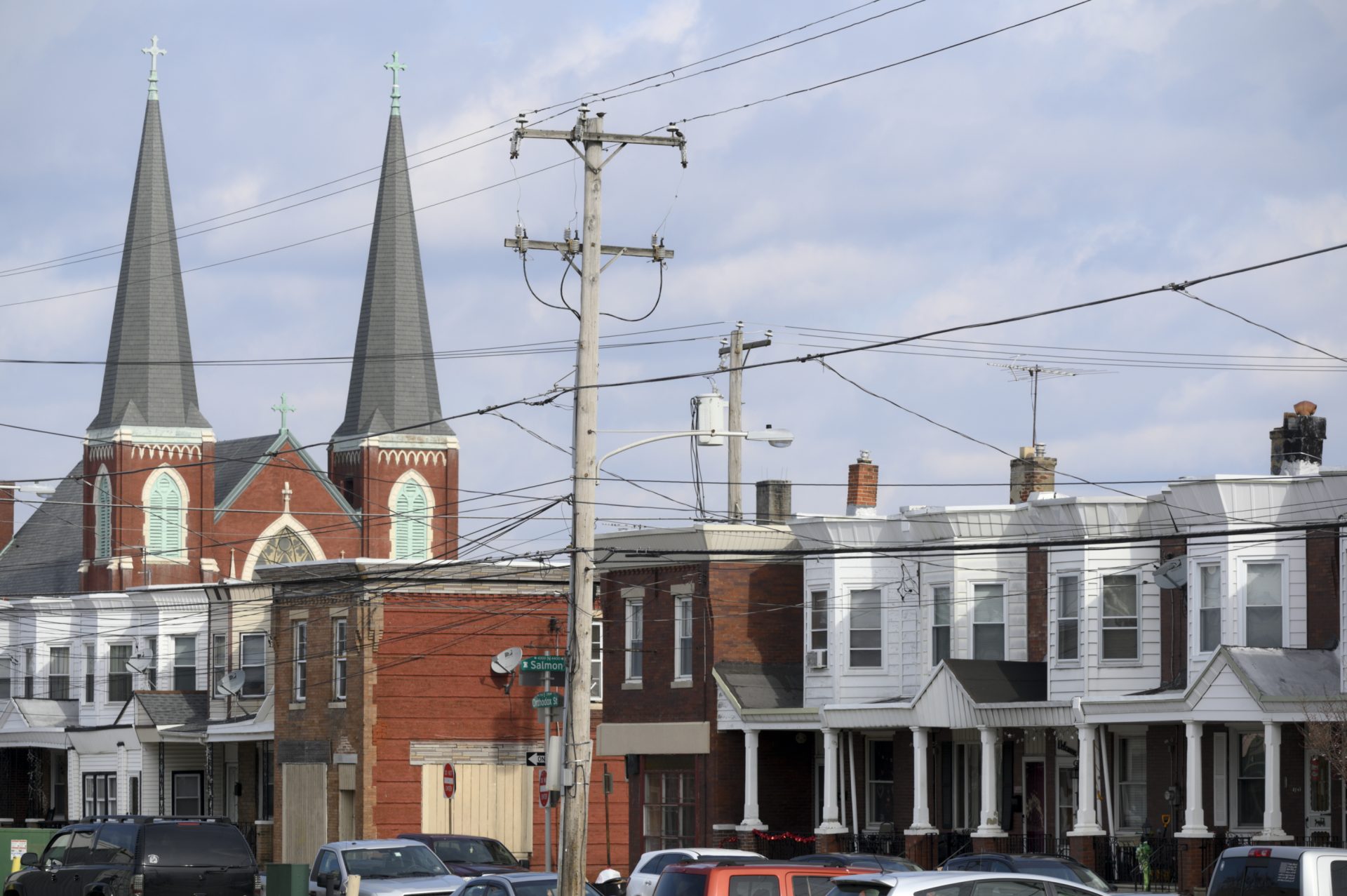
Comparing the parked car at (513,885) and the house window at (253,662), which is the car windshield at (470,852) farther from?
the house window at (253,662)

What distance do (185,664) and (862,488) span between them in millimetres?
27983

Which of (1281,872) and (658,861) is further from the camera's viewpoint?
(658,861)

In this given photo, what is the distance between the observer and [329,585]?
52688 mm

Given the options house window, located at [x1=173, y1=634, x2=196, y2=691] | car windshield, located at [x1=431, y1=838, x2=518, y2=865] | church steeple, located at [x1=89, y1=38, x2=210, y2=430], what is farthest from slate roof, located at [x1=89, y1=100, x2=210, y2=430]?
car windshield, located at [x1=431, y1=838, x2=518, y2=865]

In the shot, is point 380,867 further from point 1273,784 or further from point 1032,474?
point 1032,474

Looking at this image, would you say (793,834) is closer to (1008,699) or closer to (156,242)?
(1008,699)

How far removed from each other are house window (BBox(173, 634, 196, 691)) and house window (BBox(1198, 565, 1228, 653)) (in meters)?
36.6

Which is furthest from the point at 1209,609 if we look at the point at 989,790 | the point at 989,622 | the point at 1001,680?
the point at 989,622

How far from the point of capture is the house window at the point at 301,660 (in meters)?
53.4

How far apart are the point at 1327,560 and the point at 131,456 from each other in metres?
73.7

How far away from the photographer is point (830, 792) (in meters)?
41.2

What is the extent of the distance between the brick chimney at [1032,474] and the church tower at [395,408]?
60.1m

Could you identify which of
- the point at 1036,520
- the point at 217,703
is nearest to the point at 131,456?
the point at 217,703

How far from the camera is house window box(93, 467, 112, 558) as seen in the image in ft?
320
